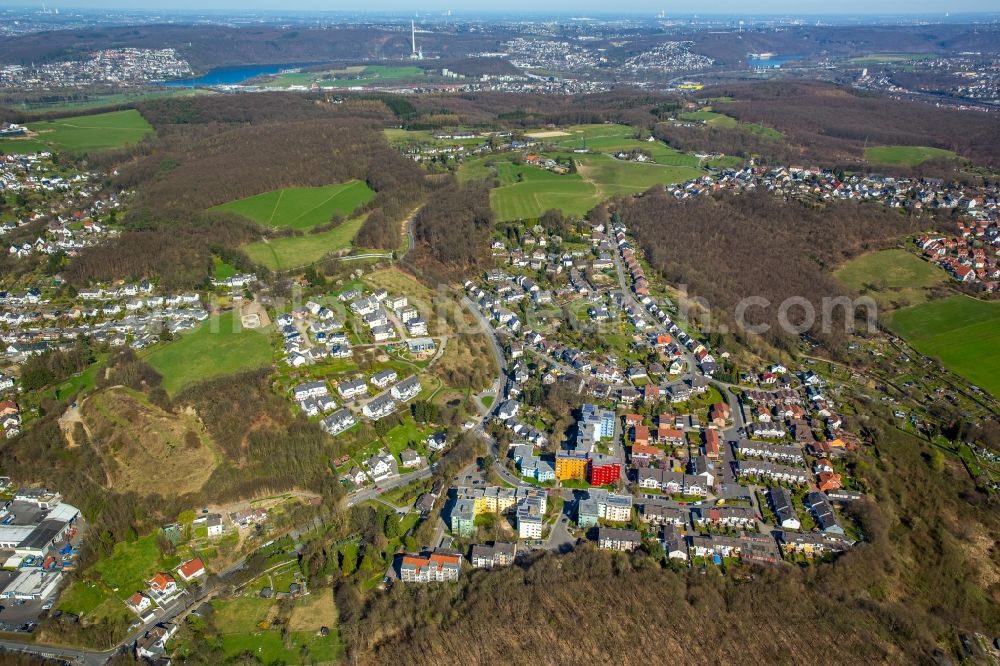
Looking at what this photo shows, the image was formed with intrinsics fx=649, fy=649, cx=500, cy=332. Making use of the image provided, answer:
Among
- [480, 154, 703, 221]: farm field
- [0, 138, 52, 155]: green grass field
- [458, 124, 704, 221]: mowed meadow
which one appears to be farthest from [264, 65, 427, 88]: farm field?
[480, 154, 703, 221]: farm field

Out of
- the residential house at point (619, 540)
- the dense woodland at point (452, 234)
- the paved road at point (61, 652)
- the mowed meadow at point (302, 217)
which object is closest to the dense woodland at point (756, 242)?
the dense woodland at point (452, 234)

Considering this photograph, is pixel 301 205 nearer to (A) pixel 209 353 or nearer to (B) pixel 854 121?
(A) pixel 209 353

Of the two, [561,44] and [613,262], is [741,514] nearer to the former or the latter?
[613,262]

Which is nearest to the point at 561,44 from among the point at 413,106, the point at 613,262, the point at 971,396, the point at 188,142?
the point at 413,106

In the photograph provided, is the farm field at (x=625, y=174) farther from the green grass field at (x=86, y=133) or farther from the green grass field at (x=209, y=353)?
the green grass field at (x=86, y=133)

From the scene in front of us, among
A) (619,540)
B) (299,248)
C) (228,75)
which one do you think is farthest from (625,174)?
(228,75)
